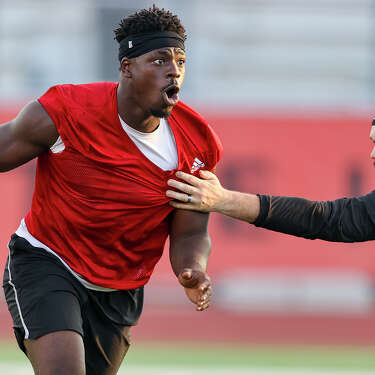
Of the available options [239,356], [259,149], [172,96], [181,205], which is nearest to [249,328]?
[239,356]

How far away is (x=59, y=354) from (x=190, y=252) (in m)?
0.99

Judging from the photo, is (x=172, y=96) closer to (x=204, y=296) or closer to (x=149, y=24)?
(x=149, y=24)

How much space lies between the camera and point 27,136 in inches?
189

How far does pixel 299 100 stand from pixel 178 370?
7487 millimetres

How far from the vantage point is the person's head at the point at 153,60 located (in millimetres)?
4887

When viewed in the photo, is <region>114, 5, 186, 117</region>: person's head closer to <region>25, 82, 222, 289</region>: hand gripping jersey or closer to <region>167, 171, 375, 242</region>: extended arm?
<region>25, 82, 222, 289</region>: hand gripping jersey

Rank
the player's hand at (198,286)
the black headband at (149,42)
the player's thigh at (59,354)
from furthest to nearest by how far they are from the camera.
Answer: the black headband at (149,42) < the player's hand at (198,286) < the player's thigh at (59,354)

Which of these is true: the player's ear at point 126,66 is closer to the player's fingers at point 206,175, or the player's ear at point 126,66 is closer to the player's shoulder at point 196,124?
the player's shoulder at point 196,124

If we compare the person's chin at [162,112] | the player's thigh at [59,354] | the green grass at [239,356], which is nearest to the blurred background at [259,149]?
the green grass at [239,356]

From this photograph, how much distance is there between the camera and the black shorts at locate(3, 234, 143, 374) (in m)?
4.73

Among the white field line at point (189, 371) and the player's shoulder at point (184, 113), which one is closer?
the player's shoulder at point (184, 113)

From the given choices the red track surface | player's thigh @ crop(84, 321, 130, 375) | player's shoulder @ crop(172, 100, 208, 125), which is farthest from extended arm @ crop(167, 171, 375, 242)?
the red track surface

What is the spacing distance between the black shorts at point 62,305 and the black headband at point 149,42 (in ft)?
3.95

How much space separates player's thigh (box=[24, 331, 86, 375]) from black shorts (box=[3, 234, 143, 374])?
4 centimetres
